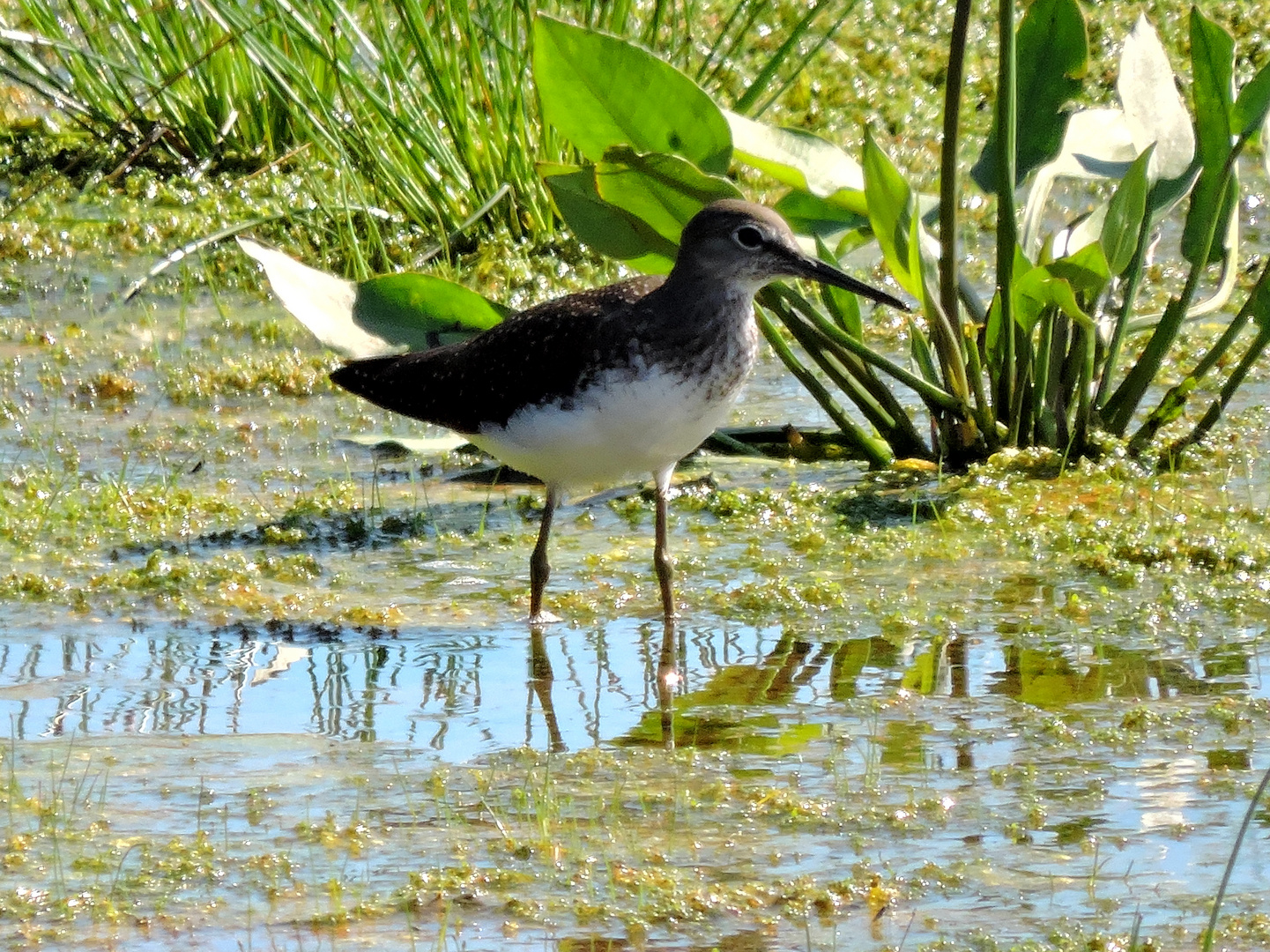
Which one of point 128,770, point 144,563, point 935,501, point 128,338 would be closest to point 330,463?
point 144,563

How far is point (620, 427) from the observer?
5.27m

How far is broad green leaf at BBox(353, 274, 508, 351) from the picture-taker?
656cm

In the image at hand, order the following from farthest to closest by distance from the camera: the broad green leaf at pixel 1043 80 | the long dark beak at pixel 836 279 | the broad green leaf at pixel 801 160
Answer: the broad green leaf at pixel 1043 80 < the broad green leaf at pixel 801 160 < the long dark beak at pixel 836 279

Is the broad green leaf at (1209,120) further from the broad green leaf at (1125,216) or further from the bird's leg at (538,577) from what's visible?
the bird's leg at (538,577)

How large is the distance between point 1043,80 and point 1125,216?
0.74 m

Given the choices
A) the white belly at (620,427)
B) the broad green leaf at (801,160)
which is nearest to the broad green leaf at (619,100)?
the broad green leaf at (801,160)

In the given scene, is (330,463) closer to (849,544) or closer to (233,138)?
(849,544)

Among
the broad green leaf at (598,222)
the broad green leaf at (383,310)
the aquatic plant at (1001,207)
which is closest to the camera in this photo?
the aquatic plant at (1001,207)

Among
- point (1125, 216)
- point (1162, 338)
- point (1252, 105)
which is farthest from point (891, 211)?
point (1252, 105)

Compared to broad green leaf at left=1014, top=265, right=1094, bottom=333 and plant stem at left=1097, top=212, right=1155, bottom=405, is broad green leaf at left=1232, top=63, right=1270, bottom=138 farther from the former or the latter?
broad green leaf at left=1014, top=265, right=1094, bottom=333

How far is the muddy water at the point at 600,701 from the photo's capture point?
364cm

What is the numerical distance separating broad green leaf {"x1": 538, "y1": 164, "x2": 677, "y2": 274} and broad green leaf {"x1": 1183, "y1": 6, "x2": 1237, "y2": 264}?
1.79 meters

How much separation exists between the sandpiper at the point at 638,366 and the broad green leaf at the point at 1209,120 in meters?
1.24

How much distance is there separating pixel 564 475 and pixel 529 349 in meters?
0.40
